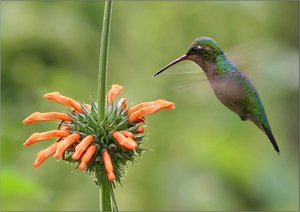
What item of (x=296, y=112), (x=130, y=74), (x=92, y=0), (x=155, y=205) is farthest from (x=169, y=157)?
(x=92, y=0)

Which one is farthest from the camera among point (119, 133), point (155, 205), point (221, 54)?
point (155, 205)

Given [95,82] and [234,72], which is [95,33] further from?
[234,72]

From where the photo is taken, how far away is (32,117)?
2.58m

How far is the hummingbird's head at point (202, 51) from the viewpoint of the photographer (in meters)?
2.95

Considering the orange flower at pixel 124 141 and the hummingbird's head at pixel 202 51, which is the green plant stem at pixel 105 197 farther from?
the hummingbird's head at pixel 202 51

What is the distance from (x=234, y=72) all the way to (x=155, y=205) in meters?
1.77

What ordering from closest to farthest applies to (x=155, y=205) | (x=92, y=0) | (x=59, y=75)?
1. (x=155, y=205)
2. (x=59, y=75)
3. (x=92, y=0)

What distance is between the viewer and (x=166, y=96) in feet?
15.8

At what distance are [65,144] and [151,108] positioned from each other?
40cm

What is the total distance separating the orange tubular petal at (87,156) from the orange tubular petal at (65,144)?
0.26 feet

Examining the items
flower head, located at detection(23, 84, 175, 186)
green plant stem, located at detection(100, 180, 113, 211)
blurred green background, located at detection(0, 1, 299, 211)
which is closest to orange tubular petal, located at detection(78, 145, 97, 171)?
flower head, located at detection(23, 84, 175, 186)

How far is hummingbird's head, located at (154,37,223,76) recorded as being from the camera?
295 cm

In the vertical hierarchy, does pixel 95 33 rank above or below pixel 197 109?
above

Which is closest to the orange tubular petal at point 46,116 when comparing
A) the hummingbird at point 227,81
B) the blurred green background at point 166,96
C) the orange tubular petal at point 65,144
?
the orange tubular petal at point 65,144
